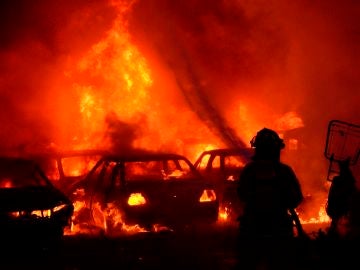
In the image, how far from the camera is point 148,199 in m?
10.5

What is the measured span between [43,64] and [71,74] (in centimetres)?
168

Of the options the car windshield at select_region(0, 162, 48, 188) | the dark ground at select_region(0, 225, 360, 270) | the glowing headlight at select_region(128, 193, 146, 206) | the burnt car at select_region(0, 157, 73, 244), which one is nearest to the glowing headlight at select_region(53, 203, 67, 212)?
the burnt car at select_region(0, 157, 73, 244)

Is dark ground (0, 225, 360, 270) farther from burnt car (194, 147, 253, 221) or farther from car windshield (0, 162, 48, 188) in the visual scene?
car windshield (0, 162, 48, 188)

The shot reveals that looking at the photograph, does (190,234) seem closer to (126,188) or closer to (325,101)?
(126,188)

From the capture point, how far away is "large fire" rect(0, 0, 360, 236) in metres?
18.8

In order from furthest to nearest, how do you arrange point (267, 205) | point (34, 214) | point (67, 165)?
point (67, 165), point (34, 214), point (267, 205)

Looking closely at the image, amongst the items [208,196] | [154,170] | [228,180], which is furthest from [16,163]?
[228,180]

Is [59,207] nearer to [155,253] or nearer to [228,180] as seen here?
[155,253]

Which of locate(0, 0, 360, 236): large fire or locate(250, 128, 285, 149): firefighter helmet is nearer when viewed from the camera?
locate(250, 128, 285, 149): firefighter helmet

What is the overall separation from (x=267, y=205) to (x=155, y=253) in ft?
12.0

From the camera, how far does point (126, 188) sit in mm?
10477

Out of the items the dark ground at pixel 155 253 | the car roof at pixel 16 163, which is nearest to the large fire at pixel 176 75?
the car roof at pixel 16 163

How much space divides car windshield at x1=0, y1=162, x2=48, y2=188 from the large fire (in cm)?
663

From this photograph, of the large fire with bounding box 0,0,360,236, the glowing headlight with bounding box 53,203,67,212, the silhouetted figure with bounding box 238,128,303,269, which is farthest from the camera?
the large fire with bounding box 0,0,360,236
